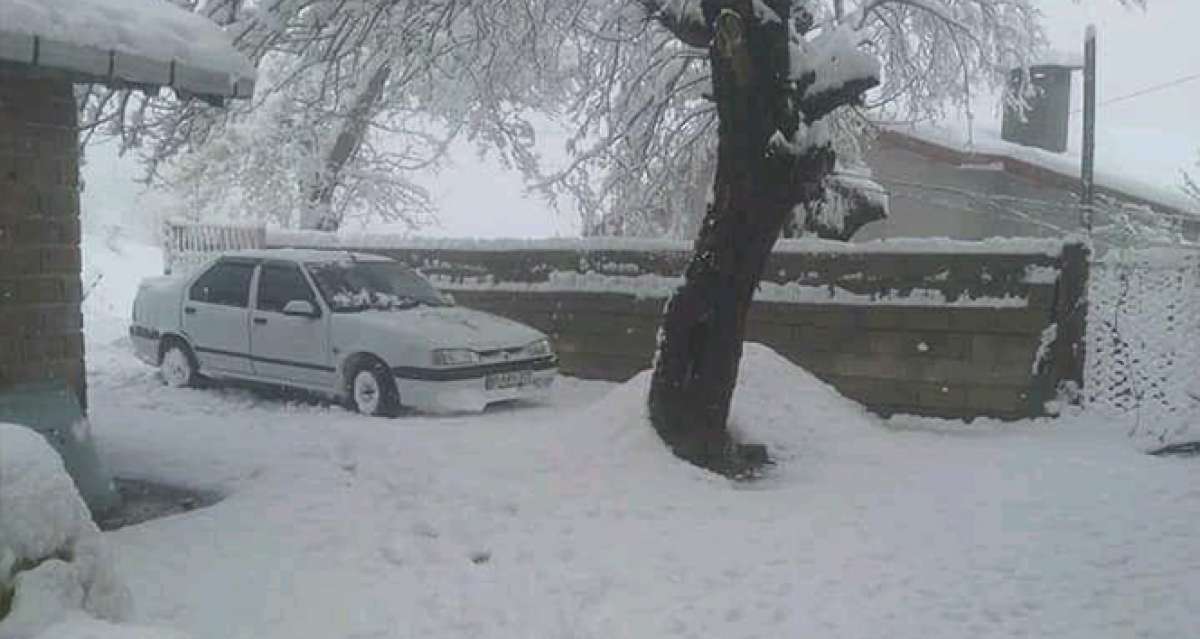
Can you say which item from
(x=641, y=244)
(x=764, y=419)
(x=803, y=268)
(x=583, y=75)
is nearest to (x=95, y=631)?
(x=764, y=419)

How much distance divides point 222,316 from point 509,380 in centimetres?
330

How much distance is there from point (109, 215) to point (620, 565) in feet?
116

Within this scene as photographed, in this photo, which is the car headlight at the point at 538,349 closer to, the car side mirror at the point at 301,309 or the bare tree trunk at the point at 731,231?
the car side mirror at the point at 301,309

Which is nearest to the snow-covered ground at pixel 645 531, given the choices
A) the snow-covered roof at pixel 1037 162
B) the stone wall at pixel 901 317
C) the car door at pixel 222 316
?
the stone wall at pixel 901 317

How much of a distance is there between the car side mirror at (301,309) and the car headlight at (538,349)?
2.05 metres

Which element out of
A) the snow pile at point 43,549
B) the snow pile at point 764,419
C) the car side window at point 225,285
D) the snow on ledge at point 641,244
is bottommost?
the snow pile at point 764,419

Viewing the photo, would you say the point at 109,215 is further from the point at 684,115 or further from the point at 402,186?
the point at 684,115

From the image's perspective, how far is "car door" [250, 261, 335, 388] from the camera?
10266mm

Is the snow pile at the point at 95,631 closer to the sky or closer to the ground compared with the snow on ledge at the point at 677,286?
closer to the ground

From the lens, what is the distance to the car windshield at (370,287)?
34.2ft

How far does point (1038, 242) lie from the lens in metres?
9.12

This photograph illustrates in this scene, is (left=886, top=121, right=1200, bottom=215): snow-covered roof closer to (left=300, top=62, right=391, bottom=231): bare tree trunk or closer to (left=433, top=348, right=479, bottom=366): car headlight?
(left=300, top=62, right=391, bottom=231): bare tree trunk

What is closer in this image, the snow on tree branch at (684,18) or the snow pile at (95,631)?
the snow pile at (95,631)

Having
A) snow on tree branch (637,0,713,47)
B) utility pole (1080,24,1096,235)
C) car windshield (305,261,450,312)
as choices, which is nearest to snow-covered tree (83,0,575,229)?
car windshield (305,261,450,312)
